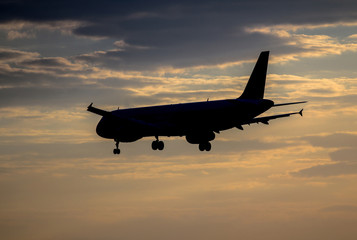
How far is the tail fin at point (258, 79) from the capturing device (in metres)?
55.1

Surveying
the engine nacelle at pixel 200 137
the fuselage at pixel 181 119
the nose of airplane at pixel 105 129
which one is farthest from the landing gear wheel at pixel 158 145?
the nose of airplane at pixel 105 129

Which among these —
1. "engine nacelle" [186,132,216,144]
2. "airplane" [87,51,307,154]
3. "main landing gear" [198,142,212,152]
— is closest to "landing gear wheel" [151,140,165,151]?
"airplane" [87,51,307,154]

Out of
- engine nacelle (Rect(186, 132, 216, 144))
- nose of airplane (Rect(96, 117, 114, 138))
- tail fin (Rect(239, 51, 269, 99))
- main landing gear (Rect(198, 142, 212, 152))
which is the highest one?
tail fin (Rect(239, 51, 269, 99))

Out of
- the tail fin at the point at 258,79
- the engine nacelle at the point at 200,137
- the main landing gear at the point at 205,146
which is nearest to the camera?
the tail fin at the point at 258,79

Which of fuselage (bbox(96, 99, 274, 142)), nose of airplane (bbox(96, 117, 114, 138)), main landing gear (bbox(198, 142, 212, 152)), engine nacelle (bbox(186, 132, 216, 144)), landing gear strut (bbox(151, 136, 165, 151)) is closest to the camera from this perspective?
fuselage (bbox(96, 99, 274, 142))

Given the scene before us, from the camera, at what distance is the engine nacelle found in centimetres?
5938

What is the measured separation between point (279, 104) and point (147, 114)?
16.5 metres

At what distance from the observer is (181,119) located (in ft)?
197

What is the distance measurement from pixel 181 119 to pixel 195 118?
2014 mm

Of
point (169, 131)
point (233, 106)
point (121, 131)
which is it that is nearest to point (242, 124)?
point (233, 106)

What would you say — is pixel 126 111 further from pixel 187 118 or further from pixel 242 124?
pixel 242 124

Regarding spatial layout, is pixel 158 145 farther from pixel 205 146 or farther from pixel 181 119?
pixel 205 146

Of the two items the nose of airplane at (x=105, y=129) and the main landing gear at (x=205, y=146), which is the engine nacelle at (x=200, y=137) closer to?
the main landing gear at (x=205, y=146)

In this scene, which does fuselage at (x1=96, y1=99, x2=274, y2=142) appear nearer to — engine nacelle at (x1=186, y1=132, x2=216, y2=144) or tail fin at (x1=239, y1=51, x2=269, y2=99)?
engine nacelle at (x1=186, y1=132, x2=216, y2=144)
